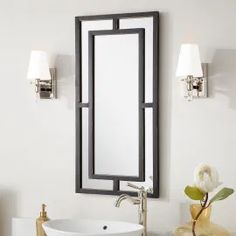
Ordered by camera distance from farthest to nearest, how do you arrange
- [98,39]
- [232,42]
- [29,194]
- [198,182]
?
[29,194] < [98,39] < [232,42] < [198,182]

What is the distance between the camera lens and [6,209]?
3.20 meters

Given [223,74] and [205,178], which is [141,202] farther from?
[223,74]

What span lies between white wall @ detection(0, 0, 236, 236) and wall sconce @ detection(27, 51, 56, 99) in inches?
1.7

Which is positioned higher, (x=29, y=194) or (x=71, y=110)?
(x=71, y=110)

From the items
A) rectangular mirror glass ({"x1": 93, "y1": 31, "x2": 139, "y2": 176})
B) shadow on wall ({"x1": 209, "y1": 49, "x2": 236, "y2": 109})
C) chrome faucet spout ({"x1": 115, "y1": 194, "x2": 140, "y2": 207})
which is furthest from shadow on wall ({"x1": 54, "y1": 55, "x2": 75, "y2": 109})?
shadow on wall ({"x1": 209, "y1": 49, "x2": 236, "y2": 109})

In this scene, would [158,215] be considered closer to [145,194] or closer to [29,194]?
[145,194]

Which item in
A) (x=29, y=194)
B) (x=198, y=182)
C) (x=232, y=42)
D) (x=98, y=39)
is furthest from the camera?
(x=29, y=194)

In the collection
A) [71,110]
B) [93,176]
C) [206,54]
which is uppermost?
[206,54]

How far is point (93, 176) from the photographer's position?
299cm

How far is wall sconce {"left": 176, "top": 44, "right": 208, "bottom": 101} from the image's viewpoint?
2709 millimetres

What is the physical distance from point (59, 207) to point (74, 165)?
0.76 feet

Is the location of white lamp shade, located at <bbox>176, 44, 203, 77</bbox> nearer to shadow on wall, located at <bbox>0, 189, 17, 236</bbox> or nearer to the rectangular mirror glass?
the rectangular mirror glass

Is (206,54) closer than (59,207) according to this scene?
Yes

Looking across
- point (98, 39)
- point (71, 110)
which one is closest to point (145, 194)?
point (71, 110)
